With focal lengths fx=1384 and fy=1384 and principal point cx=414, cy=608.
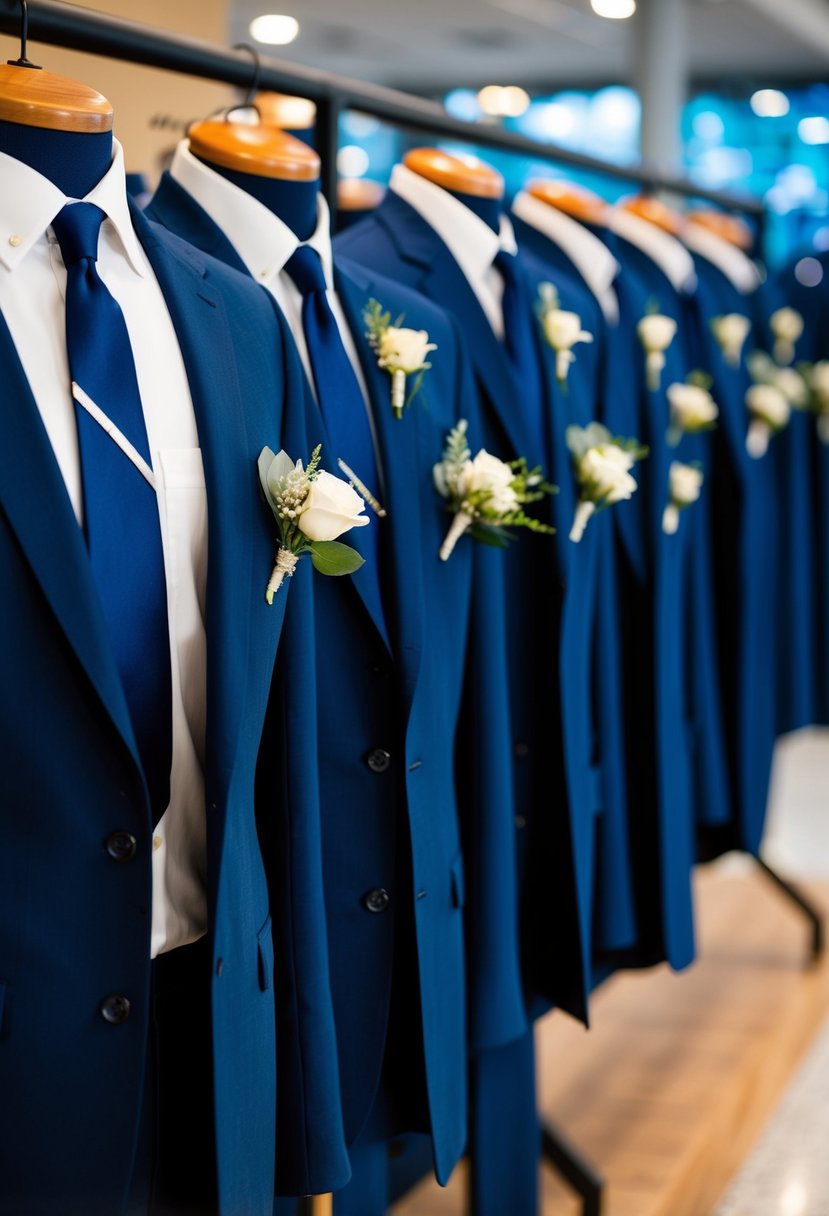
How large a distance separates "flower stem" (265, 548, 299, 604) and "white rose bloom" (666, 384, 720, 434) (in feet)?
4.50

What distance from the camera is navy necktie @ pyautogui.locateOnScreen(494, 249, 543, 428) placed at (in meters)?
2.00

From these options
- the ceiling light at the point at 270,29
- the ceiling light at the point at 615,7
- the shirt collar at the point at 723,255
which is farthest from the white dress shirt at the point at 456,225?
the ceiling light at the point at 615,7

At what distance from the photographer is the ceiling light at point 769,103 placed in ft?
29.2

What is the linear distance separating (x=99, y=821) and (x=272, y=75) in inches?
41.0

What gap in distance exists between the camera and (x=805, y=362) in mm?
3512

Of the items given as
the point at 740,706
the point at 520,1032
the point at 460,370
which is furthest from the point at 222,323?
the point at 740,706

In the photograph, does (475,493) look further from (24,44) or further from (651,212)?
(651,212)

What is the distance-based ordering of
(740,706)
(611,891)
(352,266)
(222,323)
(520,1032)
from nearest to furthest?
(222,323)
(352,266)
(520,1032)
(611,891)
(740,706)

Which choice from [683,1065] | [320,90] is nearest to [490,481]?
[320,90]

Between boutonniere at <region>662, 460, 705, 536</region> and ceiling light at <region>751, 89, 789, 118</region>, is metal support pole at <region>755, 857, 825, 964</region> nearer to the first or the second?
boutonniere at <region>662, 460, 705, 536</region>

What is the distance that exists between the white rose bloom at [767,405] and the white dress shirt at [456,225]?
118cm

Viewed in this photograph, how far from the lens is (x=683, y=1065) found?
3.30m

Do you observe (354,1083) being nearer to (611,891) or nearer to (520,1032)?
(520,1032)

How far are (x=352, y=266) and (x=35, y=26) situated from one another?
18.0 inches
